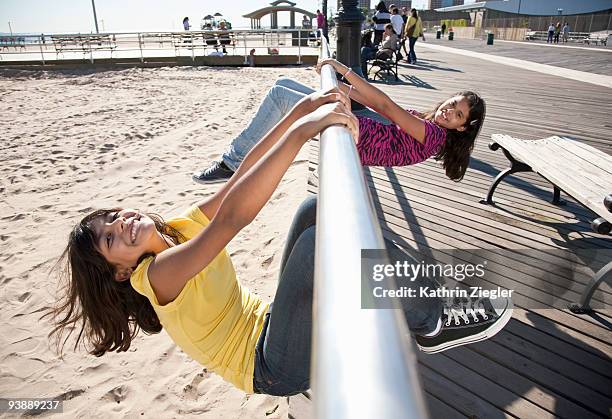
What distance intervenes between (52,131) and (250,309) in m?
8.64

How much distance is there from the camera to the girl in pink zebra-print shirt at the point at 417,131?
9.17ft

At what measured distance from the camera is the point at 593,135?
5.70 m

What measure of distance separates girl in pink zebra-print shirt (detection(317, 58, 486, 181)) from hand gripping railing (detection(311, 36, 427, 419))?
2.27 metres

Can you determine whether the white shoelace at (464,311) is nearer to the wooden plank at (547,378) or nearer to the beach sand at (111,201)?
the wooden plank at (547,378)

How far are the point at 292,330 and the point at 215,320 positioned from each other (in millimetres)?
334

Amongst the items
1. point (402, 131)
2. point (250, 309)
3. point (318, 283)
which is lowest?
point (250, 309)

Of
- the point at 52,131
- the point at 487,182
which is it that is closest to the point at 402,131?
the point at 487,182

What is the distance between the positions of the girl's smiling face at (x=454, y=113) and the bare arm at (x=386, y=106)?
242 mm

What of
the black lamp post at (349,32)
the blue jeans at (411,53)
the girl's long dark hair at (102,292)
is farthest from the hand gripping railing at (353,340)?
the blue jeans at (411,53)

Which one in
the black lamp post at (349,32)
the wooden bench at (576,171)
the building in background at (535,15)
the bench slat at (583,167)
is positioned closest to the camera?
the wooden bench at (576,171)

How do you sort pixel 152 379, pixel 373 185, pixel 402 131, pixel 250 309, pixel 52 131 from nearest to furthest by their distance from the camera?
pixel 250 309
pixel 152 379
pixel 402 131
pixel 373 185
pixel 52 131

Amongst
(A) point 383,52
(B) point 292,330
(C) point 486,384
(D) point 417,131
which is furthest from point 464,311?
(A) point 383,52

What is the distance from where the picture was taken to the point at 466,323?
193 cm

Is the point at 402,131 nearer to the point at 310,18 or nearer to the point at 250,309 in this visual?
the point at 250,309
